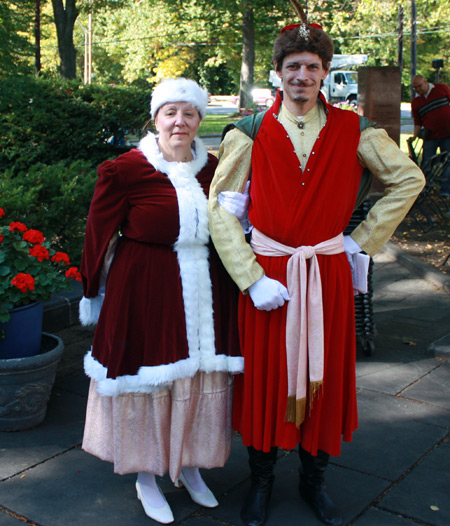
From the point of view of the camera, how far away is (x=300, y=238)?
2.90 metres

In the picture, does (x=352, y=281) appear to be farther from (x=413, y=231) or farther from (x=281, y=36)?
(x=413, y=231)

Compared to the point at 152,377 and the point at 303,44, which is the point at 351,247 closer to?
the point at 303,44

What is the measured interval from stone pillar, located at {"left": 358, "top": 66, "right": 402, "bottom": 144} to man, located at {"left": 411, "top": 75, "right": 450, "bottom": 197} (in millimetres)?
357

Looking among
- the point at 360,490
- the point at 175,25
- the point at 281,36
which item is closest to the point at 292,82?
the point at 281,36

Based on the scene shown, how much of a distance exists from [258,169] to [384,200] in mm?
562

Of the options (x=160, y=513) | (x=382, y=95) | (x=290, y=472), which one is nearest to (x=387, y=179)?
(x=290, y=472)

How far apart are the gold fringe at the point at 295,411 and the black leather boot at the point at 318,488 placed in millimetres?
231

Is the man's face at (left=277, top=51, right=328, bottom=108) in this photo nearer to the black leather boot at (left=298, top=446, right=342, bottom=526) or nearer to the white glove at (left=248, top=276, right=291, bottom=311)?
the white glove at (left=248, top=276, right=291, bottom=311)

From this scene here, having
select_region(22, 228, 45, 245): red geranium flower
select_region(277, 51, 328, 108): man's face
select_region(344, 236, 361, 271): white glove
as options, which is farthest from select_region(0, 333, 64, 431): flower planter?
select_region(277, 51, 328, 108): man's face

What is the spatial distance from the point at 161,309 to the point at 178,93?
93cm

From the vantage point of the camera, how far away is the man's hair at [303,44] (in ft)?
9.22

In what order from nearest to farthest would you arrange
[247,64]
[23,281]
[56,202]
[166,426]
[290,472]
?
[166,426]
[290,472]
[23,281]
[56,202]
[247,64]

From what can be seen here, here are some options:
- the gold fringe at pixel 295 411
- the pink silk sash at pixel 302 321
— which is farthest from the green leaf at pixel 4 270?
the gold fringe at pixel 295 411

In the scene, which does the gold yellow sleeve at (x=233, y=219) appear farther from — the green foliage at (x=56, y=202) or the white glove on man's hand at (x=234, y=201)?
the green foliage at (x=56, y=202)
